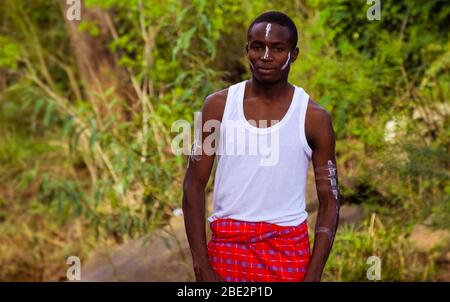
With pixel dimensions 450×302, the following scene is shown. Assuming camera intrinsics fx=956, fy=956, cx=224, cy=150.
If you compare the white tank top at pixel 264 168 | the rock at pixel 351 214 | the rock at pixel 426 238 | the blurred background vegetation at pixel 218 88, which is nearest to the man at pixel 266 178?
the white tank top at pixel 264 168

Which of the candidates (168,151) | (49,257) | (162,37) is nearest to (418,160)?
(168,151)

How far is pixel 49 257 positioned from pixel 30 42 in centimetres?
299

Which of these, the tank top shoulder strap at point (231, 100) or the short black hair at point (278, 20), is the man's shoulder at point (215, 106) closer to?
the tank top shoulder strap at point (231, 100)

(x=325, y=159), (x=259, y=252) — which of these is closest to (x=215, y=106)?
(x=325, y=159)

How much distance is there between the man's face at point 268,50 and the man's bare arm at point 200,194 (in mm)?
162

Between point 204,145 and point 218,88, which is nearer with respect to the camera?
point 204,145

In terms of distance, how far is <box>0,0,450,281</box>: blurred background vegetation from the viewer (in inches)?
251

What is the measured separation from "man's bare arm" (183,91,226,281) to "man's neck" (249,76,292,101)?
0.37 ft

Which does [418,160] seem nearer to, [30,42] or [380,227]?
[380,227]

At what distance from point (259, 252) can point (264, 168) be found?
0.93 feet

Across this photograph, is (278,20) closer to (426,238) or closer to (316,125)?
(316,125)

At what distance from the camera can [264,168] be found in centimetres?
316

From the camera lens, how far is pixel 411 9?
7.43 meters

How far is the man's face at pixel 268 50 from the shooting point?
3.24 meters
